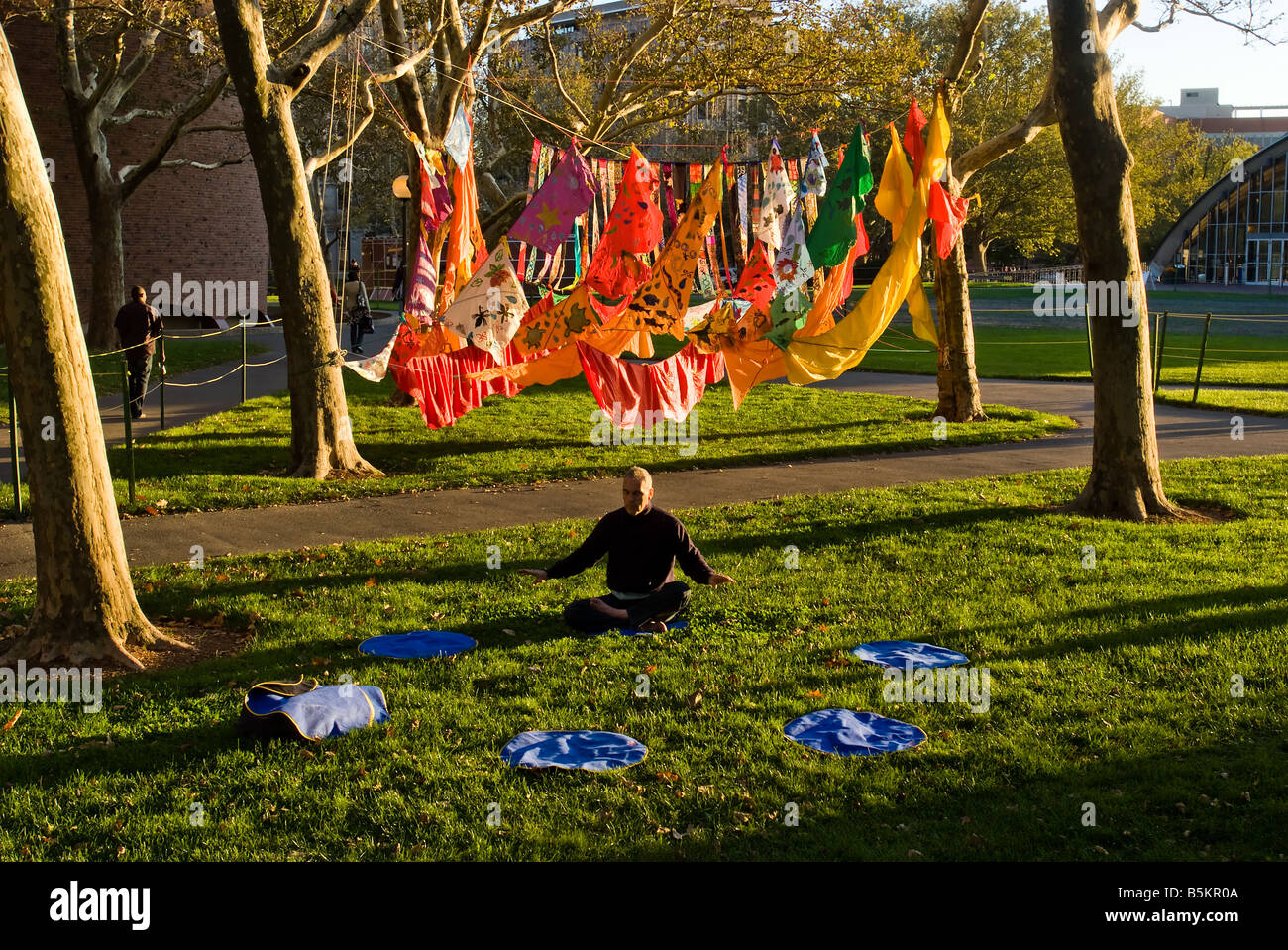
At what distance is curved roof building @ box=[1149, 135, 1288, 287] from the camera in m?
65.4

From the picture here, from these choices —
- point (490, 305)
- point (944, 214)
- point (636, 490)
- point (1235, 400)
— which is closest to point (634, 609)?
point (636, 490)

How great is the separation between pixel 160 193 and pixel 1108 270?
2731 centimetres

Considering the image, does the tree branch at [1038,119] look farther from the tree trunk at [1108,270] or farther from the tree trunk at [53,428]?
the tree trunk at [53,428]

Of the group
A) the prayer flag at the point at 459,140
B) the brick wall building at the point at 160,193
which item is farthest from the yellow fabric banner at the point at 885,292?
the brick wall building at the point at 160,193

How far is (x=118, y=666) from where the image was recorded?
22.8 ft

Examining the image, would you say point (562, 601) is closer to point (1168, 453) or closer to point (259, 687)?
point (259, 687)

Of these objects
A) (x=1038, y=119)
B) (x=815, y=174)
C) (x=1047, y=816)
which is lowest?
(x=1047, y=816)

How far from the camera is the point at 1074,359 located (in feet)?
90.5

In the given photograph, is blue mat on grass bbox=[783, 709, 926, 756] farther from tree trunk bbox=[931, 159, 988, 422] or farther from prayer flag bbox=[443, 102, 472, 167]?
tree trunk bbox=[931, 159, 988, 422]

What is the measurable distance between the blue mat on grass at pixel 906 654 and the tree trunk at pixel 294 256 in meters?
7.36

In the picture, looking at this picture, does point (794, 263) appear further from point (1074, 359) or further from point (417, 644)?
point (1074, 359)

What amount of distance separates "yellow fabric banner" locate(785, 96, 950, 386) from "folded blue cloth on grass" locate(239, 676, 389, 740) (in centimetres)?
827

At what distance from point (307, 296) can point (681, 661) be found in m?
7.31

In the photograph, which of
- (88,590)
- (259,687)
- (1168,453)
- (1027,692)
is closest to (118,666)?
(88,590)
